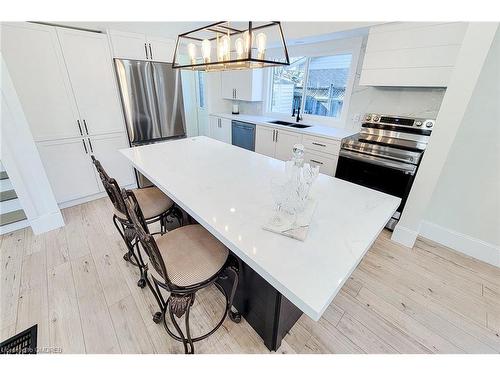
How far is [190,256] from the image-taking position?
126cm

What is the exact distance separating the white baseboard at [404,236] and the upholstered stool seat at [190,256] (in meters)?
1.96

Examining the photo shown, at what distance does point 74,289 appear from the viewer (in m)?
1.75

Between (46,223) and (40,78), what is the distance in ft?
5.06

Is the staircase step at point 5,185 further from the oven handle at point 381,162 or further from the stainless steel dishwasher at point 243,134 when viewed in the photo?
the oven handle at point 381,162

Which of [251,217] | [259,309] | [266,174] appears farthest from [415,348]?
[266,174]

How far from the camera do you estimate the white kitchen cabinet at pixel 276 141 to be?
322 cm

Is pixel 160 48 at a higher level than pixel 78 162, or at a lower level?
higher

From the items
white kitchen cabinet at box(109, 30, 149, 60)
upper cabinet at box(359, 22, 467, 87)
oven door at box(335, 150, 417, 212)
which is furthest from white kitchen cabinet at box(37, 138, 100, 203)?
upper cabinet at box(359, 22, 467, 87)

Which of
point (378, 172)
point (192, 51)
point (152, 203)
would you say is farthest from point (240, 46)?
point (378, 172)

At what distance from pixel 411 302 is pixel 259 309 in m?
1.23

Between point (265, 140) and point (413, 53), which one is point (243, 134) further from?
point (413, 53)

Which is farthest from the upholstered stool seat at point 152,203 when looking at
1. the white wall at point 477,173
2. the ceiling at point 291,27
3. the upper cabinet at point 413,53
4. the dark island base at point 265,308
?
the white wall at point 477,173
